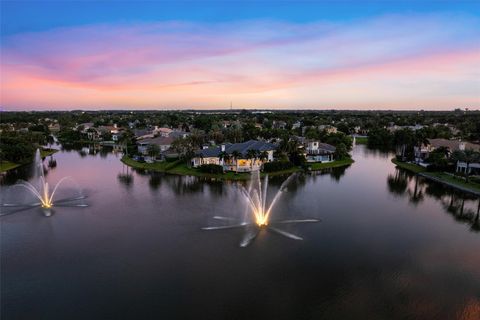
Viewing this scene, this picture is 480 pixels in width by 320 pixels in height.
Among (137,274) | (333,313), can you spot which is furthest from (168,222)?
(333,313)

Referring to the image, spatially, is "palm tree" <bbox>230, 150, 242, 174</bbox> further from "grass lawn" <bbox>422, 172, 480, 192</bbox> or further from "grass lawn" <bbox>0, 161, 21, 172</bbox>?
"grass lawn" <bbox>0, 161, 21, 172</bbox>

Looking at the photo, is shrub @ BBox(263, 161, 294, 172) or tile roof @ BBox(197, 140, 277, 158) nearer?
shrub @ BBox(263, 161, 294, 172)

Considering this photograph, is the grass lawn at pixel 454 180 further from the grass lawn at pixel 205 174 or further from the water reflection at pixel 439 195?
the grass lawn at pixel 205 174

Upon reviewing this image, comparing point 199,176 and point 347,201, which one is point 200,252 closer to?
point 347,201

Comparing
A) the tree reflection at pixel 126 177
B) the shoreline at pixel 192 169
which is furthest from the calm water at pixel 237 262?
the shoreline at pixel 192 169

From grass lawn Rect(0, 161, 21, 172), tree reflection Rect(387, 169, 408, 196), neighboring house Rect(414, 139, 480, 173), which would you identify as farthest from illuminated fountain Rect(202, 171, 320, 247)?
grass lawn Rect(0, 161, 21, 172)
